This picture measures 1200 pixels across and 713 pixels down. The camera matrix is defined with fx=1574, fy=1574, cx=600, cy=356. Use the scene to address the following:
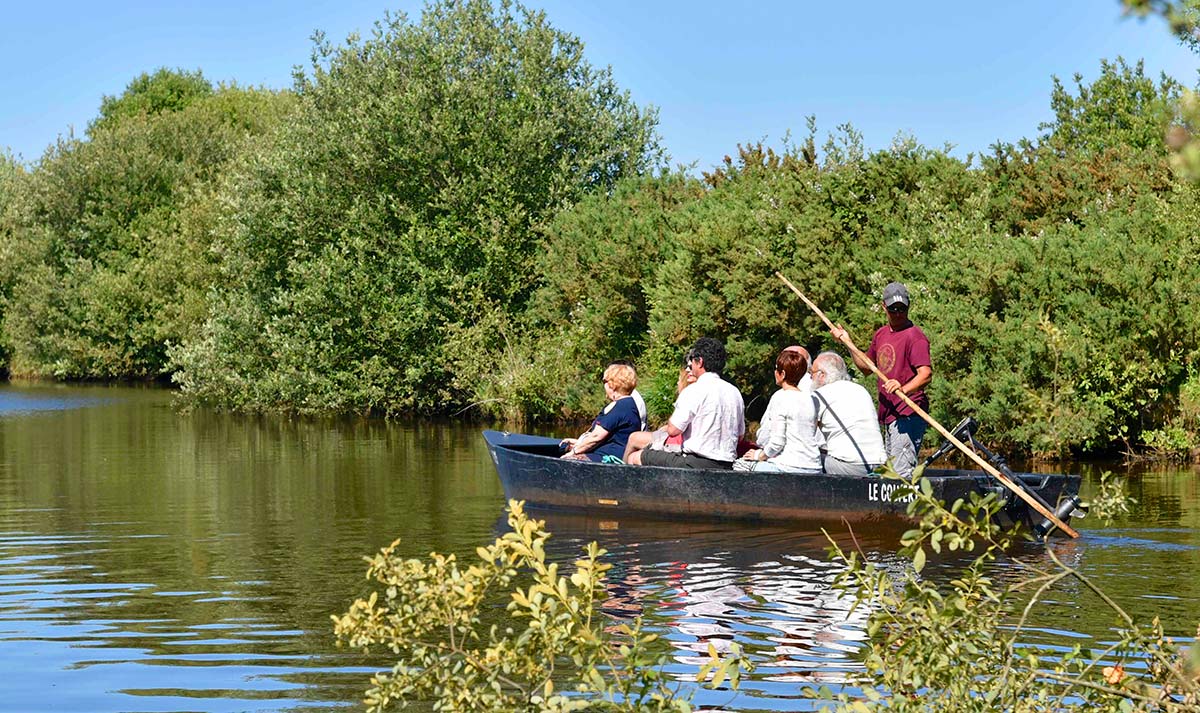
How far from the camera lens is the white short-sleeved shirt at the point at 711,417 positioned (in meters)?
13.6

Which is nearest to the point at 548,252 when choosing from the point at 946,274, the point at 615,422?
the point at 946,274

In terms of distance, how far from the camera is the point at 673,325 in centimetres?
2562

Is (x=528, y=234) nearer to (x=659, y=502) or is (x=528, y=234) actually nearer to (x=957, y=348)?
(x=957, y=348)

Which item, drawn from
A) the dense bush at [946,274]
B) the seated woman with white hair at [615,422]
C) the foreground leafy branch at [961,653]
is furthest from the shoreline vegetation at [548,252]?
the foreground leafy branch at [961,653]

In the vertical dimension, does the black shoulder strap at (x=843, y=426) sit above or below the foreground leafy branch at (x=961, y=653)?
above

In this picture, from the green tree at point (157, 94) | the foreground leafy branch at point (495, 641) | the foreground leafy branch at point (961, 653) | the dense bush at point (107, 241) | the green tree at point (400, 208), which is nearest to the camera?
the foreground leafy branch at point (495, 641)

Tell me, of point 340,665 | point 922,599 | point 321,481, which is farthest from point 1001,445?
point 922,599

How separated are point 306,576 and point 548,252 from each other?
20.1 metres

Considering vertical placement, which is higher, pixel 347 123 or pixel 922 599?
pixel 347 123

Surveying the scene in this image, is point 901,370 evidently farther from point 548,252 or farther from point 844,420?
point 548,252

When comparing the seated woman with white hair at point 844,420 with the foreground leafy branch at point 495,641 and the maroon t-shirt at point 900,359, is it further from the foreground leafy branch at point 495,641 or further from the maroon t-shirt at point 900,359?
the foreground leafy branch at point 495,641

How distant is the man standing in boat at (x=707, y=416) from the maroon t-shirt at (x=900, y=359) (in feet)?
4.21

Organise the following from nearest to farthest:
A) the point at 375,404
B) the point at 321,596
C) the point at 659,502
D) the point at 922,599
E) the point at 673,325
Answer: the point at 922,599 → the point at 321,596 → the point at 659,502 → the point at 673,325 → the point at 375,404

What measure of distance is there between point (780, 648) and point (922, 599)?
2999mm
